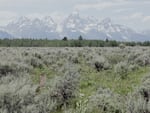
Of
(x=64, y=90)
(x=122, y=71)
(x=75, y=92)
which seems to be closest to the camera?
(x=64, y=90)

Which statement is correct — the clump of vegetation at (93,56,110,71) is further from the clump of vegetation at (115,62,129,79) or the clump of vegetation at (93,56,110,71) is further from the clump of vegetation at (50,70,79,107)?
the clump of vegetation at (50,70,79,107)

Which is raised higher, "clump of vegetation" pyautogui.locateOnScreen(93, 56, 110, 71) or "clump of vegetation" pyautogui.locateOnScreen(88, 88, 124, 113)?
"clump of vegetation" pyautogui.locateOnScreen(93, 56, 110, 71)

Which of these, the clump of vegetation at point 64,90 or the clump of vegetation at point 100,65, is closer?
the clump of vegetation at point 64,90

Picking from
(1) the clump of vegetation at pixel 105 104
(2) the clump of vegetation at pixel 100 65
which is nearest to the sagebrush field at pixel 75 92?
(1) the clump of vegetation at pixel 105 104

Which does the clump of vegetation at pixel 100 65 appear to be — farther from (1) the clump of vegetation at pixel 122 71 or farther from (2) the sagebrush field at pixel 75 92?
(1) the clump of vegetation at pixel 122 71

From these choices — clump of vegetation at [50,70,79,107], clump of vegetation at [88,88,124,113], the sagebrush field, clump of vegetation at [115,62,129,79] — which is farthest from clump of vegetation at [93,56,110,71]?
clump of vegetation at [88,88,124,113]

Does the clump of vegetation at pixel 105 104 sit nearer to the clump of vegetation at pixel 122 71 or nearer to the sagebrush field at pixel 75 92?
the sagebrush field at pixel 75 92

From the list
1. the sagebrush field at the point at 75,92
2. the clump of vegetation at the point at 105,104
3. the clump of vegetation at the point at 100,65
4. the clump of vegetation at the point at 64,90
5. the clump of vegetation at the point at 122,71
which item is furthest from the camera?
the clump of vegetation at the point at 100,65

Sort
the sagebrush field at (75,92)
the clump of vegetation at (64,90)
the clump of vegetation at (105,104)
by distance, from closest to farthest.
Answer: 1. the sagebrush field at (75,92)
2. the clump of vegetation at (105,104)
3. the clump of vegetation at (64,90)

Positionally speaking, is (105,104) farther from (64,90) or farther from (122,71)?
(122,71)

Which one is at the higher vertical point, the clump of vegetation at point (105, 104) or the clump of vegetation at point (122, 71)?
the clump of vegetation at point (122, 71)

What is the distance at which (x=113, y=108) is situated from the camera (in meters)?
9.30

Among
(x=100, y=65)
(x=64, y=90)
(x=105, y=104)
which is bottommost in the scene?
(x=105, y=104)

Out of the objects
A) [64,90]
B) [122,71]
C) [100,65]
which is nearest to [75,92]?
[64,90]
